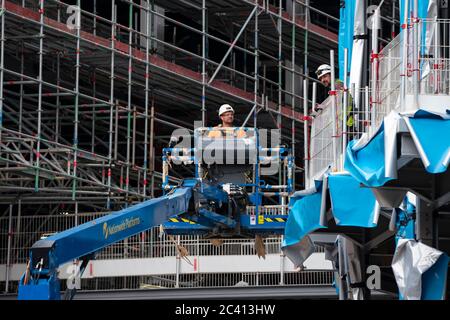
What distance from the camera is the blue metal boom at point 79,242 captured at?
1608 centimetres

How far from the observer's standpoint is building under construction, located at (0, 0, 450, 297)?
30.8m

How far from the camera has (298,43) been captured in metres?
39.8

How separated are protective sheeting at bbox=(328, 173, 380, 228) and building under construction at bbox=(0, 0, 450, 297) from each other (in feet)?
25.7

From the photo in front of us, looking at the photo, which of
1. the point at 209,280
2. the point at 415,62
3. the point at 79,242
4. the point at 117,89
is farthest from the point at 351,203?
the point at 117,89

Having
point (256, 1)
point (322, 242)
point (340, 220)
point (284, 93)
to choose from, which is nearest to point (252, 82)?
point (284, 93)

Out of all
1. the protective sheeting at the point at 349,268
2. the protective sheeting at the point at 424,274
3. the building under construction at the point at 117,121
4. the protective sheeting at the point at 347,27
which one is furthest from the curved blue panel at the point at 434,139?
the building under construction at the point at 117,121

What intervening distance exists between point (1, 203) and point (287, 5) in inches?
430

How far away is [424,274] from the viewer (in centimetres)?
1723

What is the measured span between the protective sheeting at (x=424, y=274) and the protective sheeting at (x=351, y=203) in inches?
60.6

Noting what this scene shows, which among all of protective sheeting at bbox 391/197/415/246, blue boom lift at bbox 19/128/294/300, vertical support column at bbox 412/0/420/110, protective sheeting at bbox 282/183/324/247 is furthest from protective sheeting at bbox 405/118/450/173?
blue boom lift at bbox 19/128/294/300

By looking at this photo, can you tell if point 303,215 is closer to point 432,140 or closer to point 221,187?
point 221,187

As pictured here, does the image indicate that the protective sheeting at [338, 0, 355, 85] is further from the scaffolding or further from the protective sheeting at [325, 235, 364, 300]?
the scaffolding

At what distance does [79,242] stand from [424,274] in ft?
13.2
